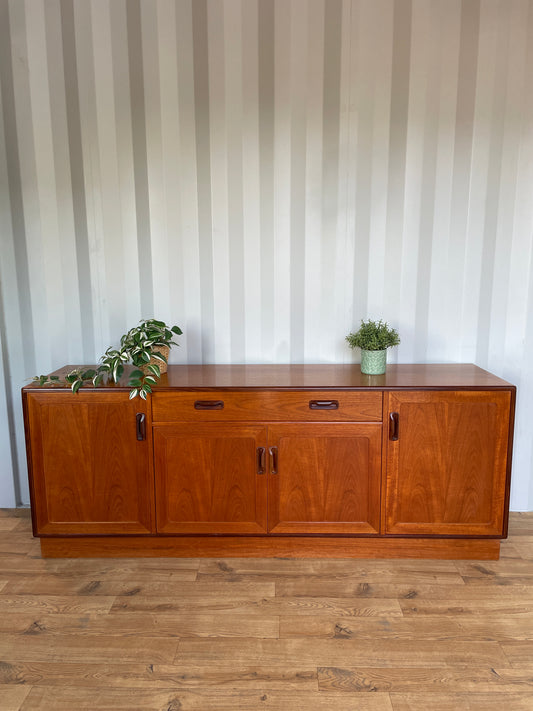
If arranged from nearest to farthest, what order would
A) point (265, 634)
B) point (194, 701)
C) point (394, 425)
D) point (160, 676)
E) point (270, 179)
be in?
point (194, 701), point (160, 676), point (265, 634), point (394, 425), point (270, 179)

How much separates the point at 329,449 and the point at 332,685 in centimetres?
91

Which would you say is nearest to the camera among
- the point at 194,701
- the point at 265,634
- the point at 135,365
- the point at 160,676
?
the point at 194,701

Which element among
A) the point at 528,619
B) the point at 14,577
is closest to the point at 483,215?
the point at 528,619

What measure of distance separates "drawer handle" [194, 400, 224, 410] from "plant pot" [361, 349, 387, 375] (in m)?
0.71

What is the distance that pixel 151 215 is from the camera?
2730 millimetres

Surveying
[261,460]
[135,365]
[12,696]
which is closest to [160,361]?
[135,365]

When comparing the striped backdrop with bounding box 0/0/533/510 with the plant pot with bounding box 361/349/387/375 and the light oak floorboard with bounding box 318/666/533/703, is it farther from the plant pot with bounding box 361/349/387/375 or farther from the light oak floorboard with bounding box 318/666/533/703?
the light oak floorboard with bounding box 318/666/533/703

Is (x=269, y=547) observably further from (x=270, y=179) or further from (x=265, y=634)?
(x=270, y=179)

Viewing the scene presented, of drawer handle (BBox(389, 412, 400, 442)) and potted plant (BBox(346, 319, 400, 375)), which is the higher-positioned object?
potted plant (BBox(346, 319, 400, 375))

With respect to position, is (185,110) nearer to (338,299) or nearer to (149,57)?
(149,57)

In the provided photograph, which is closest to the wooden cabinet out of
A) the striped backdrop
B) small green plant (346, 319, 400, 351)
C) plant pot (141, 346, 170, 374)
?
plant pot (141, 346, 170, 374)

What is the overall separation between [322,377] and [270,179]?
3.41 feet

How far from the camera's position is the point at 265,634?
6.36 ft

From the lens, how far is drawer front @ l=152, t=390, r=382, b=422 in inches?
91.0
